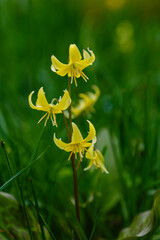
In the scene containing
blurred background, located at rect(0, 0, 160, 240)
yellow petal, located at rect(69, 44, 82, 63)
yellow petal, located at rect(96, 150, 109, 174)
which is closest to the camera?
yellow petal, located at rect(69, 44, 82, 63)

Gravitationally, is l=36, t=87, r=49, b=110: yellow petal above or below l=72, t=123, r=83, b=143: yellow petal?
above

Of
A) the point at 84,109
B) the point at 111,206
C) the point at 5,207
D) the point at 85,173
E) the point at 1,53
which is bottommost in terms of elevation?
the point at 111,206

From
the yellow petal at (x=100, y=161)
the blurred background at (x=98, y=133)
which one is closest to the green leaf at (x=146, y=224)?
the blurred background at (x=98, y=133)

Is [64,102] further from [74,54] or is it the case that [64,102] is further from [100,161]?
[100,161]

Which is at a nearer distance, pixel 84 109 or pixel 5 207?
pixel 5 207

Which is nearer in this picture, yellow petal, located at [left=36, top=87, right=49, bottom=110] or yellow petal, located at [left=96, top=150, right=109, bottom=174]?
yellow petal, located at [left=36, top=87, right=49, bottom=110]

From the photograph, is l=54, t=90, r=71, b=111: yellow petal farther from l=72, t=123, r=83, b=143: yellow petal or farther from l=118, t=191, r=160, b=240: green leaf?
l=118, t=191, r=160, b=240: green leaf

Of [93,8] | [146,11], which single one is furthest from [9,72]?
[146,11]

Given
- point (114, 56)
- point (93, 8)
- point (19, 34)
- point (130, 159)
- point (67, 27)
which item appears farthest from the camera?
point (93, 8)

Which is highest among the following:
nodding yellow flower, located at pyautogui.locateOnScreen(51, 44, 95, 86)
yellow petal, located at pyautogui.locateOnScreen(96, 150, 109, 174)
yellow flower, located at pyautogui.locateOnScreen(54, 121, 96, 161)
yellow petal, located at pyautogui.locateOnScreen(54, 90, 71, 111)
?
A: nodding yellow flower, located at pyautogui.locateOnScreen(51, 44, 95, 86)

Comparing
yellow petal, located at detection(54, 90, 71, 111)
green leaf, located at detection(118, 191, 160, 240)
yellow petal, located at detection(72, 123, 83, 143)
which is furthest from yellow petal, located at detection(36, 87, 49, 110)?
green leaf, located at detection(118, 191, 160, 240)

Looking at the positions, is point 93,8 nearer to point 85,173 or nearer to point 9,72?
point 9,72
